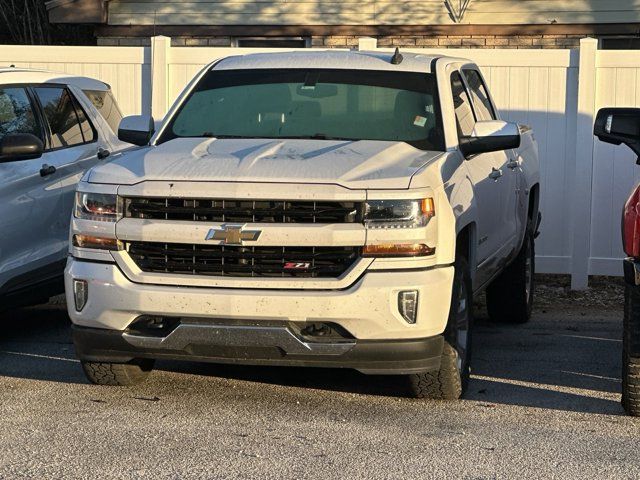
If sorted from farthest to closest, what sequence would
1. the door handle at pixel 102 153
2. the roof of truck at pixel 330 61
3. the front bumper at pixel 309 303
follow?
the door handle at pixel 102 153
the roof of truck at pixel 330 61
the front bumper at pixel 309 303

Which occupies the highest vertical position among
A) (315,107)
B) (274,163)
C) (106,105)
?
(315,107)

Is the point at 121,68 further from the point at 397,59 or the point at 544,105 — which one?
the point at 397,59

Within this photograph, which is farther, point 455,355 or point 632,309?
point 455,355

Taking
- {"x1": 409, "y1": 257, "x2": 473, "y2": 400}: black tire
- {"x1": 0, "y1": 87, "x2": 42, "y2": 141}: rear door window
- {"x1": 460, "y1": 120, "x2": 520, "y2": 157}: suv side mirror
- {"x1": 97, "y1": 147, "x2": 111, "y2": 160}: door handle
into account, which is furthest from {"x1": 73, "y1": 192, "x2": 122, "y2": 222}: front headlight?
{"x1": 97, "y1": 147, "x2": 111, "y2": 160}: door handle

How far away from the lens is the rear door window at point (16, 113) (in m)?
8.36

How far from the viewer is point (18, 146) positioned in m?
7.86

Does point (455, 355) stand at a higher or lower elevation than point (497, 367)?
higher

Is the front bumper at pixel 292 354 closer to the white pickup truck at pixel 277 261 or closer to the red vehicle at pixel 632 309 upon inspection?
the white pickup truck at pixel 277 261

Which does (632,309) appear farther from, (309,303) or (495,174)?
(495,174)

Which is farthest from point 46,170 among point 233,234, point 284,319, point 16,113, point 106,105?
point 284,319

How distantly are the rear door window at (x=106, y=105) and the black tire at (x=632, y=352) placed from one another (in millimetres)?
4618

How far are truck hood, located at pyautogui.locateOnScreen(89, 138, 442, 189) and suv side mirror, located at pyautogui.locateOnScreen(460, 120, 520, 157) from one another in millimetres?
414

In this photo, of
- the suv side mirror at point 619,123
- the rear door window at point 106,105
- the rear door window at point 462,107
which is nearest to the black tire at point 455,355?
the suv side mirror at point 619,123

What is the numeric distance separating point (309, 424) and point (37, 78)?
3845 millimetres
